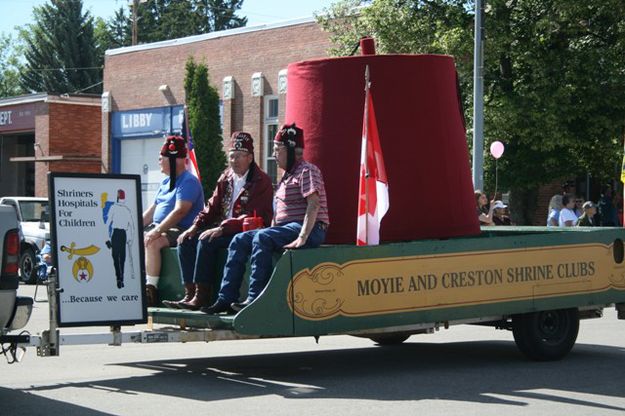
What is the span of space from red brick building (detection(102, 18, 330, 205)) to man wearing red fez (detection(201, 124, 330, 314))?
2641cm

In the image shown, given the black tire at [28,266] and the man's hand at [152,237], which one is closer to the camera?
the man's hand at [152,237]


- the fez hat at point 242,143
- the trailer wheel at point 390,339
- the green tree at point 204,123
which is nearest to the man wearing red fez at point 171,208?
the fez hat at point 242,143

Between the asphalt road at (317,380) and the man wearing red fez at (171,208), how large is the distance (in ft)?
3.20

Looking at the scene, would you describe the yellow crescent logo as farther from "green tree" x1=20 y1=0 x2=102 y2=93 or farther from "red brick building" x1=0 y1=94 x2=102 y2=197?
"green tree" x1=20 y1=0 x2=102 y2=93

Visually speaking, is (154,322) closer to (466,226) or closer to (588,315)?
(466,226)

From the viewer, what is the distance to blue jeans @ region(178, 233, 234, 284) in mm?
9984

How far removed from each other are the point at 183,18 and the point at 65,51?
13.2 meters

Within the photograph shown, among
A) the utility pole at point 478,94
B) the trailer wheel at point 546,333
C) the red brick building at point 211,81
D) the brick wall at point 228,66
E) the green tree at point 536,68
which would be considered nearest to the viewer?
the trailer wheel at point 546,333

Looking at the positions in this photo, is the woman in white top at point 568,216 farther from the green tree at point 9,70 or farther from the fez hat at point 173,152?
the green tree at point 9,70

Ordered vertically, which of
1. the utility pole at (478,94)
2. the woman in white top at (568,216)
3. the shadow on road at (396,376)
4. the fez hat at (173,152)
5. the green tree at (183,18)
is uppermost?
the green tree at (183,18)

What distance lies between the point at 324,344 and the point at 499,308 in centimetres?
261

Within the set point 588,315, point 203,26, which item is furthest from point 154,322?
point 203,26

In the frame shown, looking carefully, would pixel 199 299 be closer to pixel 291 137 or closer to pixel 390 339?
pixel 291 137

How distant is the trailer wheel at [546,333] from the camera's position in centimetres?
1104
